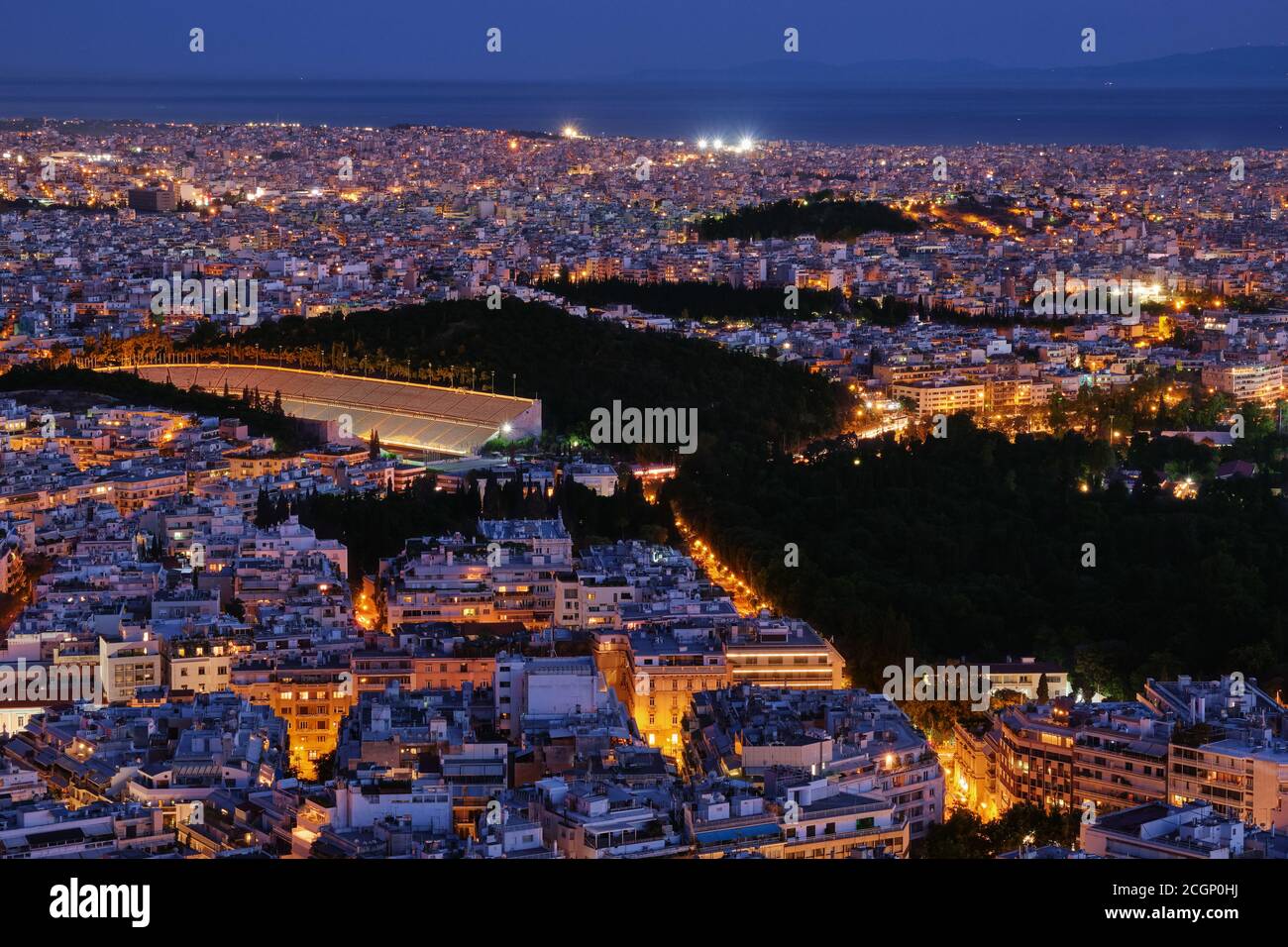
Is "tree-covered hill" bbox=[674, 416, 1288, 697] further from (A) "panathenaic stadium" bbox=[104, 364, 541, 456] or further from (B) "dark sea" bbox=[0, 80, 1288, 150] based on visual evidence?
(B) "dark sea" bbox=[0, 80, 1288, 150]

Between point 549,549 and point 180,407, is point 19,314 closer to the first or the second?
point 180,407

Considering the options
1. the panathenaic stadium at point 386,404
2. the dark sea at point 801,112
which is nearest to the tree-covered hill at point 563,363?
the panathenaic stadium at point 386,404

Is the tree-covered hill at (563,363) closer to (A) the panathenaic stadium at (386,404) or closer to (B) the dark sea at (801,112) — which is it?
(A) the panathenaic stadium at (386,404)

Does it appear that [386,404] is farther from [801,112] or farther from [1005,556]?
[801,112]

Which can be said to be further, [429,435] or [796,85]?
[796,85]

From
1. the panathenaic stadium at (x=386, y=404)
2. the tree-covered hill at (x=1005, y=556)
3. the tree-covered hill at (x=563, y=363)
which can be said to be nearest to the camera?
the tree-covered hill at (x=1005, y=556)

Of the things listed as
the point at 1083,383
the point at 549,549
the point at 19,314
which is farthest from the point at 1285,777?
the point at 19,314

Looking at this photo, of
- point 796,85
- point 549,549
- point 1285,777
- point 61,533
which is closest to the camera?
point 1285,777

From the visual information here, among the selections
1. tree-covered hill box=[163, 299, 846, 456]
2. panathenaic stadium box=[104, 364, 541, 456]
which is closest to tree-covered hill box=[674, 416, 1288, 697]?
A: tree-covered hill box=[163, 299, 846, 456]
